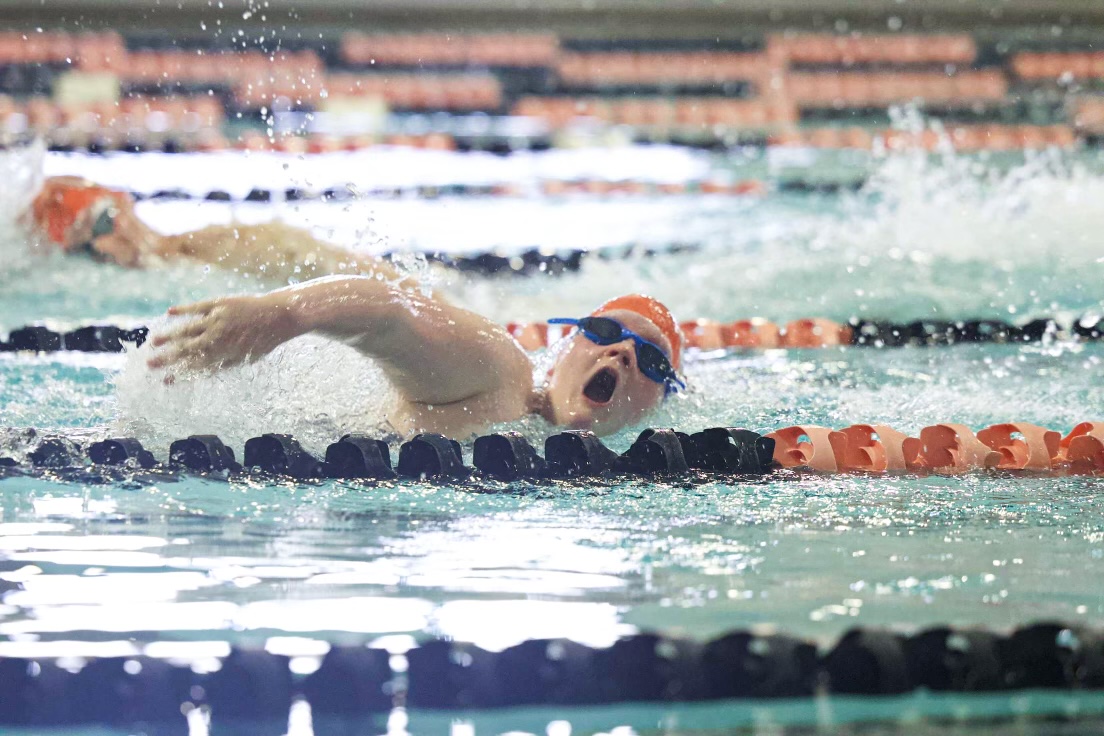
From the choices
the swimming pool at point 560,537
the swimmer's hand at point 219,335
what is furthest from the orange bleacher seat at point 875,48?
the swimmer's hand at point 219,335

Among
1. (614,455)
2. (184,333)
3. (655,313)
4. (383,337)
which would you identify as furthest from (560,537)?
(655,313)

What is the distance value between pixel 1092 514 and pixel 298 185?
17.6ft

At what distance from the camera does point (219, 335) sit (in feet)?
6.68

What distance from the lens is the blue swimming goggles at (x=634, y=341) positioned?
277 cm

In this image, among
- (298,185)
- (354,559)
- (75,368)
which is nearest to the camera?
(354,559)

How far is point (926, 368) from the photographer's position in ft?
12.1

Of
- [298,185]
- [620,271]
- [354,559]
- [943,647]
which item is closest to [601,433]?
[354,559]

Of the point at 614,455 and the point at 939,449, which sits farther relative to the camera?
the point at 939,449

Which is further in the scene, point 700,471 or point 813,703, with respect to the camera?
point 700,471

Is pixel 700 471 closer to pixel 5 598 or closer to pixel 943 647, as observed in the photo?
pixel 943 647

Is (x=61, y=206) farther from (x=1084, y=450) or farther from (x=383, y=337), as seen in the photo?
(x=1084, y=450)

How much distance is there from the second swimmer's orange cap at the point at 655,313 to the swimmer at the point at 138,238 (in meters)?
1.26

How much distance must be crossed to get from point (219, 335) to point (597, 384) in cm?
100

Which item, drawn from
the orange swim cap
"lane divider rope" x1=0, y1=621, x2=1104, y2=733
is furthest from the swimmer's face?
the orange swim cap
